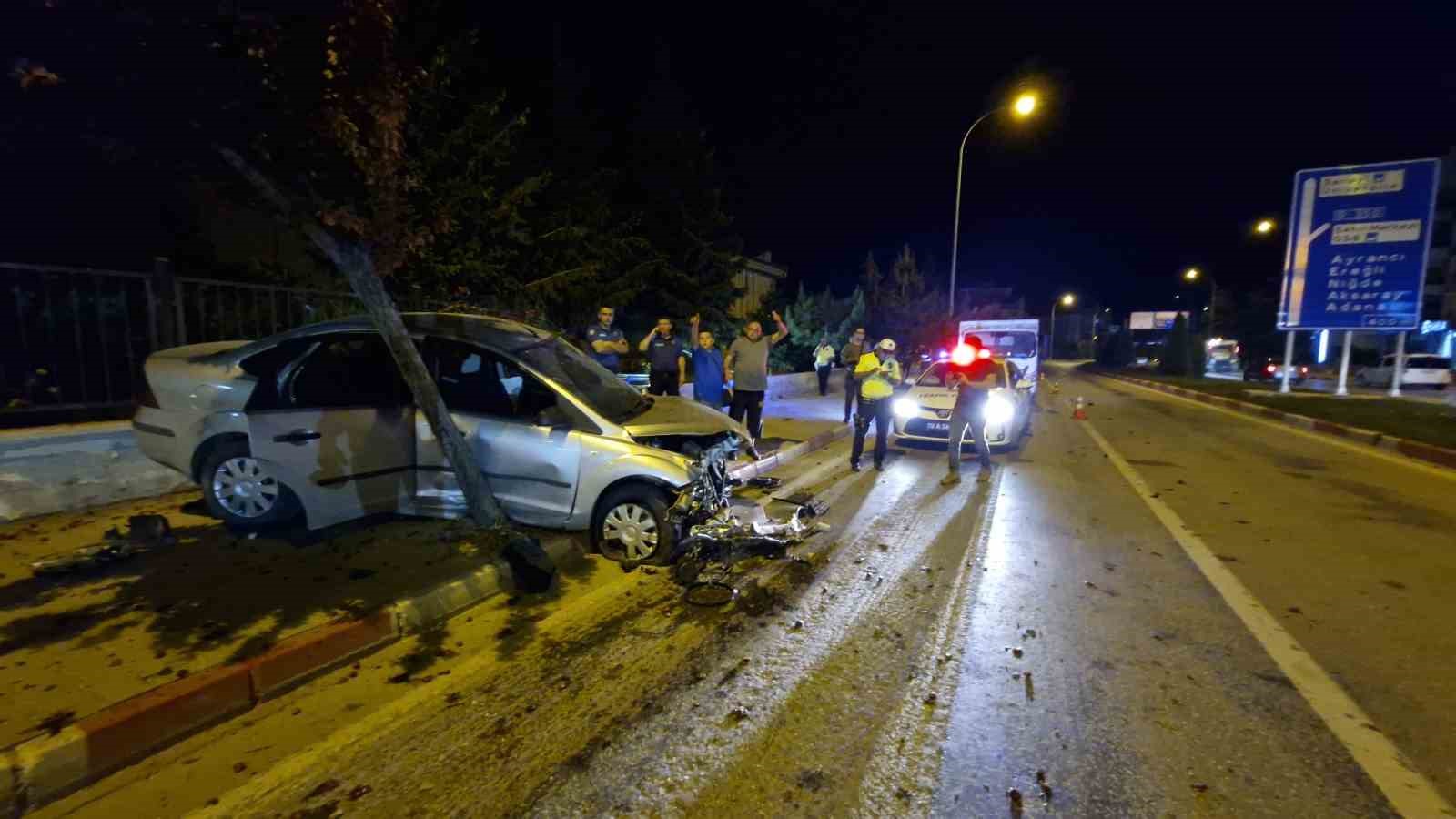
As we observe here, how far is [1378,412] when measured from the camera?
1429cm

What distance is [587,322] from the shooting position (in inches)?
583

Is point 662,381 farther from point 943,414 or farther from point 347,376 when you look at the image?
point 943,414

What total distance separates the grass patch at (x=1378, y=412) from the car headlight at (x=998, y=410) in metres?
6.31

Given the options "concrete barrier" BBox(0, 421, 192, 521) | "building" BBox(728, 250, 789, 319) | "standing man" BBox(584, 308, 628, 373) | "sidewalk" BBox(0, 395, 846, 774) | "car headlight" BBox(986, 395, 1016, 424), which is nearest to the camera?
"sidewalk" BBox(0, 395, 846, 774)

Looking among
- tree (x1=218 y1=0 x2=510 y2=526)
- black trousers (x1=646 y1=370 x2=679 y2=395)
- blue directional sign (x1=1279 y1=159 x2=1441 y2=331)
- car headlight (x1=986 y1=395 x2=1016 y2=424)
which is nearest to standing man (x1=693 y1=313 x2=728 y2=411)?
black trousers (x1=646 y1=370 x2=679 y2=395)

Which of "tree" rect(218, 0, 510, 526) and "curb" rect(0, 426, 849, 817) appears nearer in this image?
"curb" rect(0, 426, 849, 817)

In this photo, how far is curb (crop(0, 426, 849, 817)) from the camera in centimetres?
251

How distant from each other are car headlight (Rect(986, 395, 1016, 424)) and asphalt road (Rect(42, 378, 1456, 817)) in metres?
4.06

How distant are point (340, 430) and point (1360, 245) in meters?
22.9

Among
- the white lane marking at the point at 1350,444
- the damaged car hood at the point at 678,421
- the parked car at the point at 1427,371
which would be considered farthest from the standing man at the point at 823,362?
the parked car at the point at 1427,371

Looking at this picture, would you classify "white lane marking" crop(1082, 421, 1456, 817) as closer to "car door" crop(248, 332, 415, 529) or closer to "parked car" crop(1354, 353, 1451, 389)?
"car door" crop(248, 332, 415, 529)

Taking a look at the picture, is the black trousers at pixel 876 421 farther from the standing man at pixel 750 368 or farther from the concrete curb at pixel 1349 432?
the concrete curb at pixel 1349 432

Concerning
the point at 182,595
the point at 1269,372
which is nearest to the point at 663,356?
the point at 182,595

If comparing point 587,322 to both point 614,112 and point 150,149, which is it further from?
point 150,149
